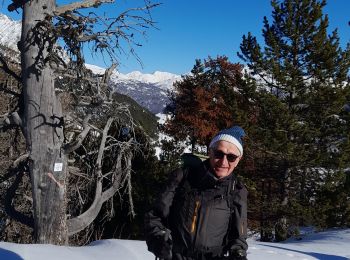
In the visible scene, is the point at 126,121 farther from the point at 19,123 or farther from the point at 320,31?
the point at 320,31

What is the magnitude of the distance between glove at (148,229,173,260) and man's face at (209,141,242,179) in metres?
0.56

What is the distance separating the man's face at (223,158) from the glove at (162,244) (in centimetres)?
56

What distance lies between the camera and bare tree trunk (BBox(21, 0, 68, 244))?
235 inches

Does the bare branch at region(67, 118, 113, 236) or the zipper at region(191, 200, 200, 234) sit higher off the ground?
the zipper at region(191, 200, 200, 234)

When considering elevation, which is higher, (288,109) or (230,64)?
(230,64)

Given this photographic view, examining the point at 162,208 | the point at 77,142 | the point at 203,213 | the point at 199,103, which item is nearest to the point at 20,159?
the point at 77,142

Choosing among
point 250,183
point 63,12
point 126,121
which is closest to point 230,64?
point 250,183

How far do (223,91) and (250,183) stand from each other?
398 cm

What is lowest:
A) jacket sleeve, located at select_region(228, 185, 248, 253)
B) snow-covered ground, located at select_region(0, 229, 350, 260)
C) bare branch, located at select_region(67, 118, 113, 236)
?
snow-covered ground, located at select_region(0, 229, 350, 260)

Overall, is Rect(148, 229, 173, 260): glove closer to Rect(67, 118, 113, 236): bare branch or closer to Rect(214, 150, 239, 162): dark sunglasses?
Rect(214, 150, 239, 162): dark sunglasses

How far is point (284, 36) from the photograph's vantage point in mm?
17062

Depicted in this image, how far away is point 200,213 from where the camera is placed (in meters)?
3.00

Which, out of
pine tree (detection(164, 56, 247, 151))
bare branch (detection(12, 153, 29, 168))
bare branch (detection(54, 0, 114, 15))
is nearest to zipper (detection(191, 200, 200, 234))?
bare branch (detection(12, 153, 29, 168))

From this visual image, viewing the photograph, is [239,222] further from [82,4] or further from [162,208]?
[82,4]
